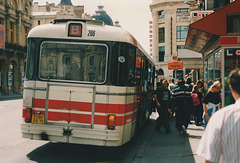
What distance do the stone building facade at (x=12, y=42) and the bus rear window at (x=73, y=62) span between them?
33.0 meters

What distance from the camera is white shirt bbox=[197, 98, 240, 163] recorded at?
2256mm

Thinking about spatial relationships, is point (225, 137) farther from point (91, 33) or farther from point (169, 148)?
point (169, 148)

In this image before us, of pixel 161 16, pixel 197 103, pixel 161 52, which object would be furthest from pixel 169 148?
pixel 161 16

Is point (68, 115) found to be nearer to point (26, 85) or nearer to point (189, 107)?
point (26, 85)

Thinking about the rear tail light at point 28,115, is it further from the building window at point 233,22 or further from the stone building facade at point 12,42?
the stone building facade at point 12,42

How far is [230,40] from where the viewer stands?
26.4 feet

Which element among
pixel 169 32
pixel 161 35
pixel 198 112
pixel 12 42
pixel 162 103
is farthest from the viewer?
pixel 161 35

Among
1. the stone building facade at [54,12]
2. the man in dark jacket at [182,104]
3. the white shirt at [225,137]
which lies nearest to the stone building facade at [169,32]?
the stone building facade at [54,12]

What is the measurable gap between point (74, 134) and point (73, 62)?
1.49 m

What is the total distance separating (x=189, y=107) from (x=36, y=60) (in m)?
5.29

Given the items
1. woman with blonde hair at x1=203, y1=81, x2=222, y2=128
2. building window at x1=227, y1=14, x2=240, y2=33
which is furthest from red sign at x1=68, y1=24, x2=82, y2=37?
building window at x1=227, y1=14, x2=240, y2=33

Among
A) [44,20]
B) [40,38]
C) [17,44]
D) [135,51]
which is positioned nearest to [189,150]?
[135,51]

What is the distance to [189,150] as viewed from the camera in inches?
292

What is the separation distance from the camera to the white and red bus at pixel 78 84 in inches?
242
